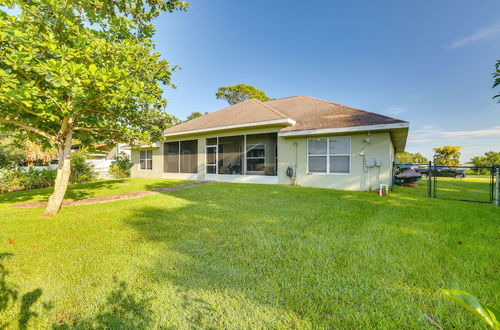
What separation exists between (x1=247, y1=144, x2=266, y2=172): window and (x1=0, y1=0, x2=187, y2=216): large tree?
17.5 feet

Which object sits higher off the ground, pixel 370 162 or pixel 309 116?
pixel 309 116

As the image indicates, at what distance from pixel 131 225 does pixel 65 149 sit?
3132mm

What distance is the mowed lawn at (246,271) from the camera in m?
1.86

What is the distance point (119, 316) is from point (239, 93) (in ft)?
105

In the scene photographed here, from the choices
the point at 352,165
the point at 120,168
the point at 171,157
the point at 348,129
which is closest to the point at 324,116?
the point at 348,129

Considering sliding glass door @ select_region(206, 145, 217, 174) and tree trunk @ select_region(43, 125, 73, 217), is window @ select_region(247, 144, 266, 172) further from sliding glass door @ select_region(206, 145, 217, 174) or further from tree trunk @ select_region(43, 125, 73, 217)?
tree trunk @ select_region(43, 125, 73, 217)

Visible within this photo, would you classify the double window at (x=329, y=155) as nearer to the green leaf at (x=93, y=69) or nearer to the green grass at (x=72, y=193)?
the green grass at (x=72, y=193)

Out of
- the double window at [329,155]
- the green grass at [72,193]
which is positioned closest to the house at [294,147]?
the double window at [329,155]

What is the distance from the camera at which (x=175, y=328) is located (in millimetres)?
1731

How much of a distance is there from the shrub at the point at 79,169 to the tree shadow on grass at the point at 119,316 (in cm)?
1432

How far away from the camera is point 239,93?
103 ft

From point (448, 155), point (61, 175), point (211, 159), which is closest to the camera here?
point (61, 175)

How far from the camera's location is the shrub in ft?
44.2

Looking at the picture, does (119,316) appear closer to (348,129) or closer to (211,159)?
(348,129)
